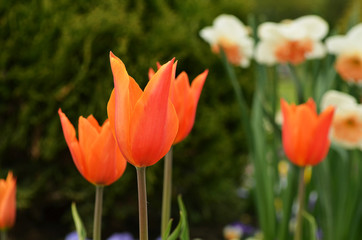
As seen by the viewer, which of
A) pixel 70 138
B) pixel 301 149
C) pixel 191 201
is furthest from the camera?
pixel 191 201

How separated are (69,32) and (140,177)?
2021 millimetres

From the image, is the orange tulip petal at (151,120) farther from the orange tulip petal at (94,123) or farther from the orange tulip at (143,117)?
the orange tulip petal at (94,123)

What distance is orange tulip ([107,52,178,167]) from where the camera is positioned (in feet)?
2.65

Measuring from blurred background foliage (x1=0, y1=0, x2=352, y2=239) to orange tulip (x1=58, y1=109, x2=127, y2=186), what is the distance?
164 centimetres

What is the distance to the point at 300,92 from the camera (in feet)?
6.73

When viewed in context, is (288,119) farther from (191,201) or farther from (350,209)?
(191,201)

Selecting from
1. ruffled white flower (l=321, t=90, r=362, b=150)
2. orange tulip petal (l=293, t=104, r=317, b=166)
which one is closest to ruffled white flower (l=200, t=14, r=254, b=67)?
ruffled white flower (l=321, t=90, r=362, b=150)

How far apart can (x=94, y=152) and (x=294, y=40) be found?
1.15 meters

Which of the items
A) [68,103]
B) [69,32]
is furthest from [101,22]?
[68,103]

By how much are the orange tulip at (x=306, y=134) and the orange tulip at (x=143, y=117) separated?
1.95 feet

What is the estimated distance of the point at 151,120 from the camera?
0.81 metres

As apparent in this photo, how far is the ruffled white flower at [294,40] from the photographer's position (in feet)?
6.52

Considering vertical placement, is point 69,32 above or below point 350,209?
above

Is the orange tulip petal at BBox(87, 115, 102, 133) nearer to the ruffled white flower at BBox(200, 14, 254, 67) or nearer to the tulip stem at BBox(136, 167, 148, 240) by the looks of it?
the tulip stem at BBox(136, 167, 148, 240)
